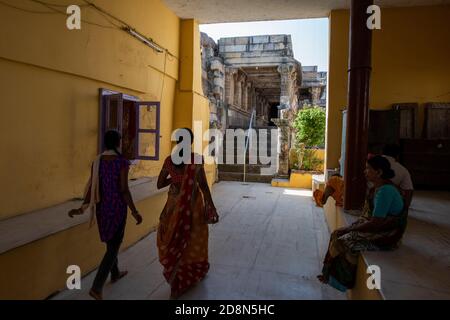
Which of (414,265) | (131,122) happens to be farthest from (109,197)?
(131,122)

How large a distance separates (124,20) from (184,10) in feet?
7.10

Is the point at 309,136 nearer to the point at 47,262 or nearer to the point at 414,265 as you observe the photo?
the point at 414,265

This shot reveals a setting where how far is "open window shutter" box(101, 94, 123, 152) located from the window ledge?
118 centimetres

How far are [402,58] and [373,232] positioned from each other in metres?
5.09

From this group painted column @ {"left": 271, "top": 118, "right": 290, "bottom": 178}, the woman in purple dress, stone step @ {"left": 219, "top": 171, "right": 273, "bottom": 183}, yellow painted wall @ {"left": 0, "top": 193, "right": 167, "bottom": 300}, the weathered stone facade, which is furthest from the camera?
the weathered stone facade

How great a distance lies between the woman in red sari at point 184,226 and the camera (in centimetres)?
312

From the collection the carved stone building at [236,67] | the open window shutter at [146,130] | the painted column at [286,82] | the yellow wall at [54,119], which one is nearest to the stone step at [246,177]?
the carved stone building at [236,67]

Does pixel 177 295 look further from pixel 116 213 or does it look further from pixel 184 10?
pixel 184 10

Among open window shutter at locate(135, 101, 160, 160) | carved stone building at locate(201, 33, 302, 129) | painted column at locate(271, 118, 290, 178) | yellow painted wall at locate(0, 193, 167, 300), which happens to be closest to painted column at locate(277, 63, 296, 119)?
carved stone building at locate(201, 33, 302, 129)

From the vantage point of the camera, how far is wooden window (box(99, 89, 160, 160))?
4688 millimetres

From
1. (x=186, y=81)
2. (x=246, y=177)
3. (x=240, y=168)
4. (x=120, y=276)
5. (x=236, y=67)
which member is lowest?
(x=120, y=276)

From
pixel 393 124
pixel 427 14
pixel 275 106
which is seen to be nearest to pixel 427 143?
pixel 393 124

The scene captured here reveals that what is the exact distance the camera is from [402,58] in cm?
651

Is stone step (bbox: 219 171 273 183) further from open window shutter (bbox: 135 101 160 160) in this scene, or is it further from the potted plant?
open window shutter (bbox: 135 101 160 160)
